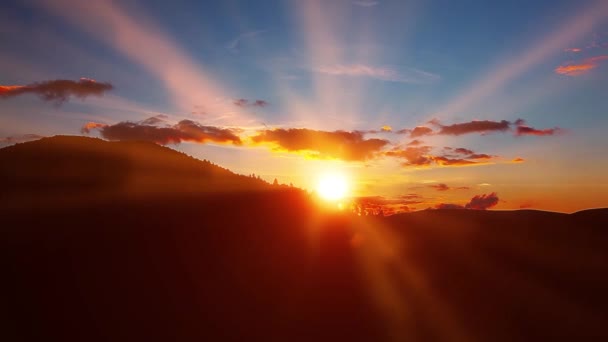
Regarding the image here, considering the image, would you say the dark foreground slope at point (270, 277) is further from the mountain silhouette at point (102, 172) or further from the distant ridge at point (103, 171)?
the distant ridge at point (103, 171)

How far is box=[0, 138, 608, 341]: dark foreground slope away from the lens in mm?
25750

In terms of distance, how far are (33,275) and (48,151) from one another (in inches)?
1229

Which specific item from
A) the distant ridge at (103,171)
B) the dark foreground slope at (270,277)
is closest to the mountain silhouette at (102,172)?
the distant ridge at (103,171)

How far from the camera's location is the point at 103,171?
4997cm

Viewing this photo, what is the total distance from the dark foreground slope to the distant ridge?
407 centimetres

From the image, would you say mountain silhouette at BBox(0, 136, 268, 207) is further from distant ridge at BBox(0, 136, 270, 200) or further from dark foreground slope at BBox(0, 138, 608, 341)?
dark foreground slope at BBox(0, 138, 608, 341)

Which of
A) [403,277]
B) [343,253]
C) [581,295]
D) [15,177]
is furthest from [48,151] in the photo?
[581,295]

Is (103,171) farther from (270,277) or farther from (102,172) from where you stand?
(270,277)

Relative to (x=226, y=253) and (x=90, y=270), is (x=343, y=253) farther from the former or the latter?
(x=90, y=270)

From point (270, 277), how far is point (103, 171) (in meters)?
26.6

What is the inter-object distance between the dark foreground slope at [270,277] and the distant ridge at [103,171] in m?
4.07

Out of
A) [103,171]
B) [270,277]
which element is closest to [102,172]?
[103,171]

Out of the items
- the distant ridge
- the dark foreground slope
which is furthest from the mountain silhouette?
the dark foreground slope

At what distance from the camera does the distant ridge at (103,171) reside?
4475 centimetres
